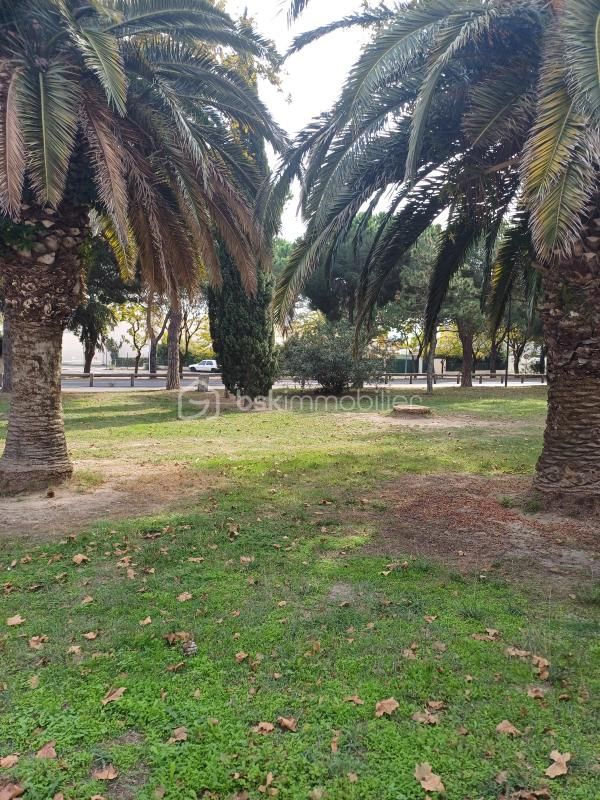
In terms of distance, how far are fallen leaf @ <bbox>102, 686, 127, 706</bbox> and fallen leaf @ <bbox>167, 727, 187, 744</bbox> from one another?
422 millimetres

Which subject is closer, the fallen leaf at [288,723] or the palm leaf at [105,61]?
the fallen leaf at [288,723]

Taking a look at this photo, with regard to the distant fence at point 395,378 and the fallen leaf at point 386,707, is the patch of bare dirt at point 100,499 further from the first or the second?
the distant fence at point 395,378

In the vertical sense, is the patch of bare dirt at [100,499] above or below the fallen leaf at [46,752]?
above

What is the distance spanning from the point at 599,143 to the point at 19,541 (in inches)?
239

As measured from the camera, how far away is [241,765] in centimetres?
244

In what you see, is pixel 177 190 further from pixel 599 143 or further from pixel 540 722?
pixel 540 722

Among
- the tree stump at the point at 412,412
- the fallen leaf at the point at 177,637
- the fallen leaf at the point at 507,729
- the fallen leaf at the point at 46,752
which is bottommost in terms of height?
the fallen leaf at the point at 46,752

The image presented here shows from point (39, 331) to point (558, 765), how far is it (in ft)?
21.9

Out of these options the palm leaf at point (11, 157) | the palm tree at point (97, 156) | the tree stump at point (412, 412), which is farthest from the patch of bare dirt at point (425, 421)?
the palm leaf at point (11, 157)

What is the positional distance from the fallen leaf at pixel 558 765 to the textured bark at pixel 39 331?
251 inches

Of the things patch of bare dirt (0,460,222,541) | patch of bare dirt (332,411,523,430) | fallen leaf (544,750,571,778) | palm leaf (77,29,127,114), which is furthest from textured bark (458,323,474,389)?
fallen leaf (544,750,571,778)

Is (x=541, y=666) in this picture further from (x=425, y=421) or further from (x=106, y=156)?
(x=425, y=421)

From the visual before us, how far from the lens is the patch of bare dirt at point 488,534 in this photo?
4.69 meters

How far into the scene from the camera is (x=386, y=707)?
280 centimetres
